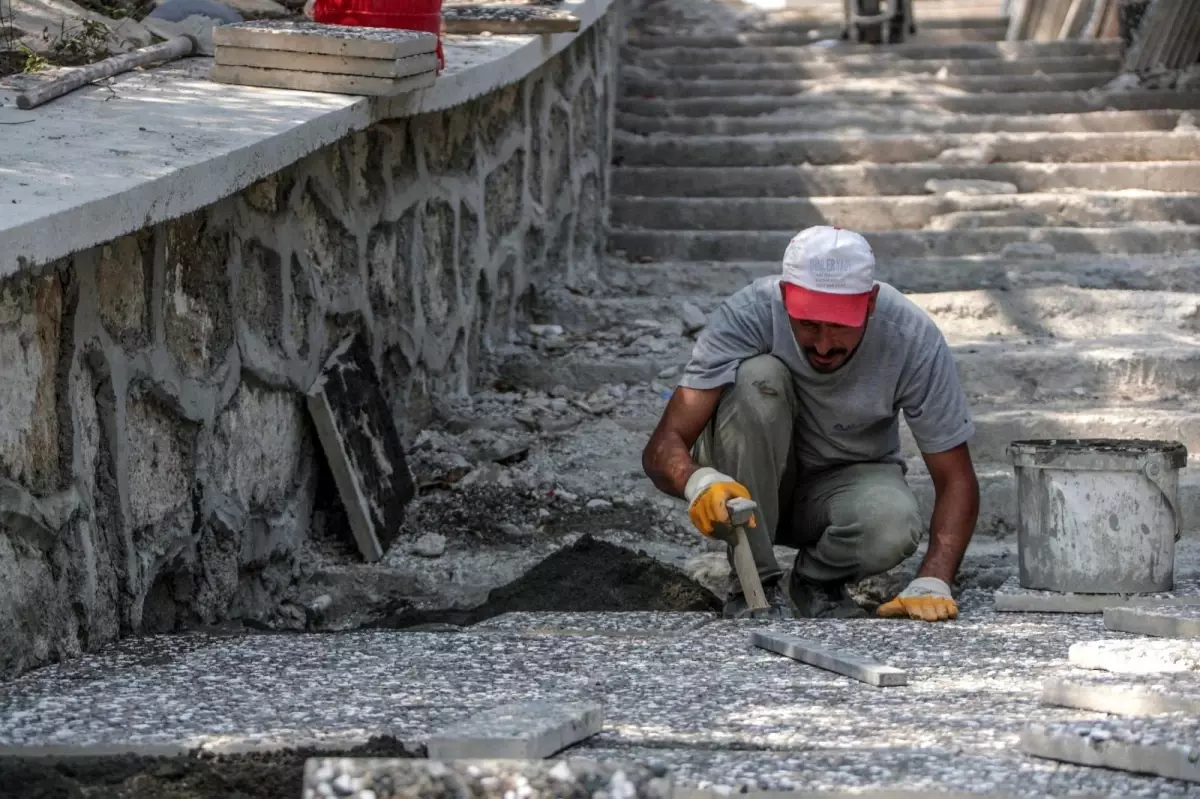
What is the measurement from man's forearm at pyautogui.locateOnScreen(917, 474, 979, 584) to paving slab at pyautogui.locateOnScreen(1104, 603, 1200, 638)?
0.48 m

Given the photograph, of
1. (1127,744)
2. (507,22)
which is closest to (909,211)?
(507,22)

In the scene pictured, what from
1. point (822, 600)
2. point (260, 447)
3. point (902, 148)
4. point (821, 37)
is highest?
point (821, 37)

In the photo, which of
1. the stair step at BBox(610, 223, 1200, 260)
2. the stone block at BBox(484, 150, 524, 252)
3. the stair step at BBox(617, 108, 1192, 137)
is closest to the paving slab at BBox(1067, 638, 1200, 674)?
the stone block at BBox(484, 150, 524, 252)

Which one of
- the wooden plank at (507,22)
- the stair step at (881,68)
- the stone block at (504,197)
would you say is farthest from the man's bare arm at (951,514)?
the stair step at (881,68)

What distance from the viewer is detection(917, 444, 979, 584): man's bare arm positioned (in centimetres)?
427

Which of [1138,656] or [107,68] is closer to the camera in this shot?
[1138,656]

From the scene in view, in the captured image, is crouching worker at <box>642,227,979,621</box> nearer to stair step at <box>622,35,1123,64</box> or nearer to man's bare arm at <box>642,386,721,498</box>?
man's bare arm at <box>642,386,721,498</box>

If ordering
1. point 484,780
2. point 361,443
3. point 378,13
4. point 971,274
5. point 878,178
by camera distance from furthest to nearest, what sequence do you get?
point 878,178
point 971,274
point 378,13
point 361,443
point 484,780

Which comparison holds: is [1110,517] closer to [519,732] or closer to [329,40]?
[519,732]

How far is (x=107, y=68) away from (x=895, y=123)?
4914 millimetres

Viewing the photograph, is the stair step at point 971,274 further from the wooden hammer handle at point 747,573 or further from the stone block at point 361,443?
the wooden hammer handle at point 747,573

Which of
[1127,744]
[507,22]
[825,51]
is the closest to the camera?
[1127,744]

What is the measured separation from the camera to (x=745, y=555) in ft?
13.7

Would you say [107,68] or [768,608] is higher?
[107,68]
